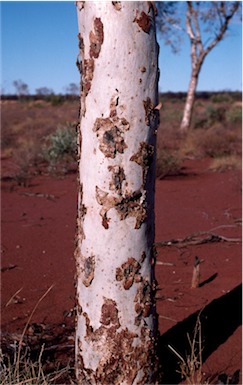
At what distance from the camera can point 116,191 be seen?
7.49 ft

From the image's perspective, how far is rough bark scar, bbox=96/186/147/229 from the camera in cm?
228

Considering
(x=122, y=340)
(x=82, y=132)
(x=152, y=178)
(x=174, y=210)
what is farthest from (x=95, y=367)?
(x=174, y=210)

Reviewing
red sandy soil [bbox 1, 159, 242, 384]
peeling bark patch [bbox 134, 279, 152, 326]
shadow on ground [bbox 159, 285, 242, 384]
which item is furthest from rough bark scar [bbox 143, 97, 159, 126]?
shadow on ground [bbox 159, 285, 242, 384]

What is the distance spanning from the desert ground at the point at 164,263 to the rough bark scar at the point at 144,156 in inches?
34.6

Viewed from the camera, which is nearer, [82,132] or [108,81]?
[108,81]

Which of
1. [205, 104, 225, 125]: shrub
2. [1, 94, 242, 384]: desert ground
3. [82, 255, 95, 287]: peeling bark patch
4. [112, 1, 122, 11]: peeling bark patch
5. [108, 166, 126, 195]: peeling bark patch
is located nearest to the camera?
[112, 1, 122, 11]: peeling bark patch

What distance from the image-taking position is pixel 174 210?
767cm

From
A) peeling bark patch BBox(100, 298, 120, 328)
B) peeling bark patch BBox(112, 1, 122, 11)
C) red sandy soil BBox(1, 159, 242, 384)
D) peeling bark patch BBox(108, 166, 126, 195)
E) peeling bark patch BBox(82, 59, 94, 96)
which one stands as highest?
peeling bark patch BBox(112, 1, 122, 11)

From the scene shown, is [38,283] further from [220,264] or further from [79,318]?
[79,318]

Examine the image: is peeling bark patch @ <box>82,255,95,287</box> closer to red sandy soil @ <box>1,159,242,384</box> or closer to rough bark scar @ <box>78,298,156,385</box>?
rough bark scar @ <box>78,298,156,385</box>

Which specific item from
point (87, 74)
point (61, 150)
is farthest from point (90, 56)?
point (61, 150)

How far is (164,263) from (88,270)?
275 centimetres

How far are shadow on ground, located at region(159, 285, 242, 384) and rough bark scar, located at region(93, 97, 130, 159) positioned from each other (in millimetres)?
1385

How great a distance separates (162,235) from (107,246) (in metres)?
3.94
